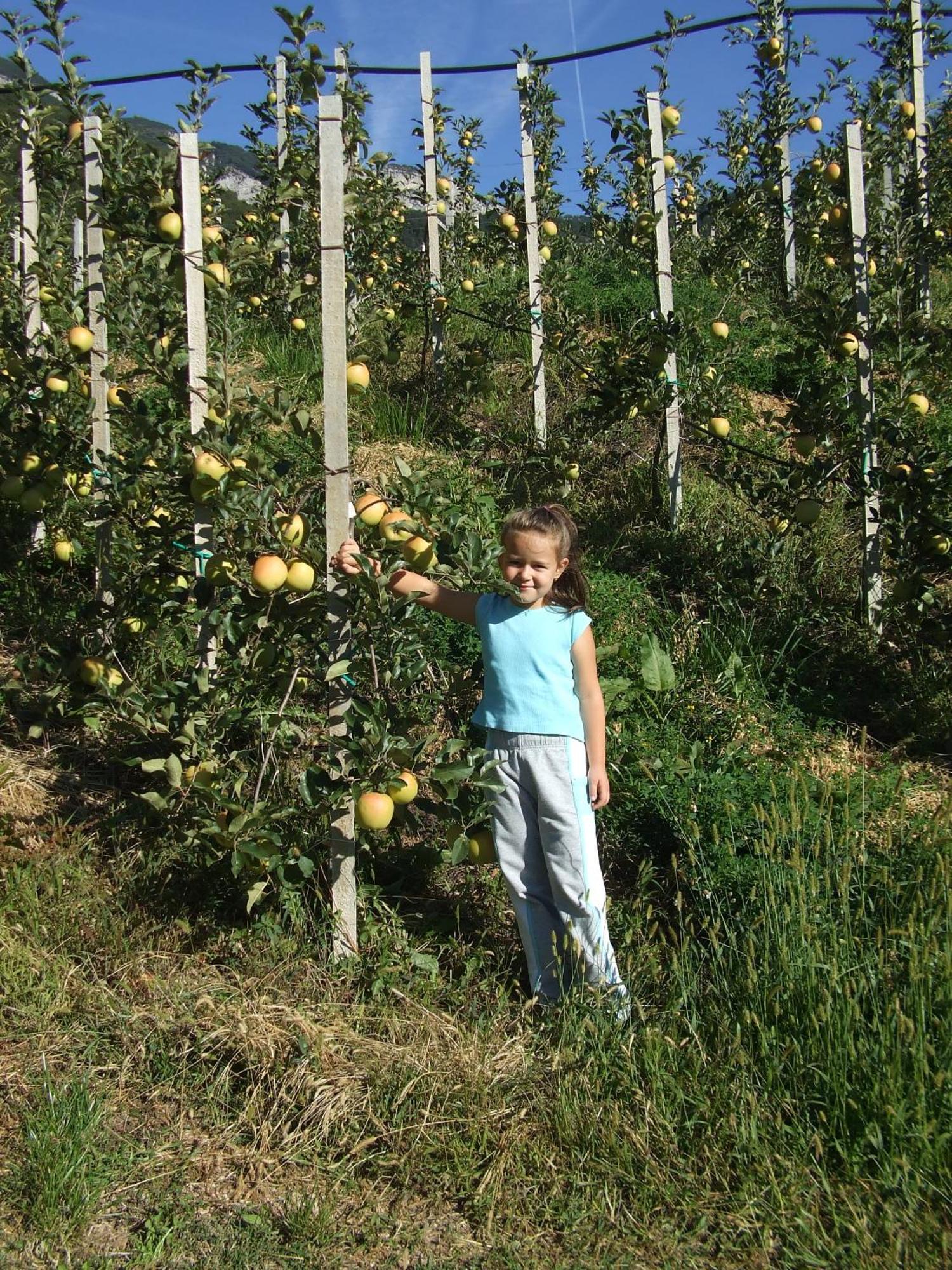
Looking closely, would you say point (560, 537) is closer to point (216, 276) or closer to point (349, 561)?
point (349, 561)

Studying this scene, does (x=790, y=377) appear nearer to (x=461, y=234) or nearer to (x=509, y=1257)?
(x=461, y=234)

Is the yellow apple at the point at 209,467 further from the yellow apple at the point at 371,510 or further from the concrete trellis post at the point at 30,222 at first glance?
the concrete trellis post at the point at 30,222

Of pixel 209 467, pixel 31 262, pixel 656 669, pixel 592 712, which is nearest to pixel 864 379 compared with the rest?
pixel 656 669

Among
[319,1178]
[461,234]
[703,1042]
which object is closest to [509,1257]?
[319,1178]

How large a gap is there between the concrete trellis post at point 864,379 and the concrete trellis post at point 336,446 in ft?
8.78

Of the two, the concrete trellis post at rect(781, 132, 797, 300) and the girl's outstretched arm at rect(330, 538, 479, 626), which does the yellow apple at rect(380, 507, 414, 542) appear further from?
the concrete trellis post at rect(781, 132, 797, 300)

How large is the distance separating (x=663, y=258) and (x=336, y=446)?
347cm

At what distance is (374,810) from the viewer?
231cm

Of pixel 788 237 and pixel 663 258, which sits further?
pixel 788 237

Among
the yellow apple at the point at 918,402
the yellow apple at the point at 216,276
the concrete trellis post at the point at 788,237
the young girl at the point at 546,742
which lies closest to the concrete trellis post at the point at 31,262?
the yellow apple at the point at 216,276

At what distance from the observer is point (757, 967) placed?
2.29 m

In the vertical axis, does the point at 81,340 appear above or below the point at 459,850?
above

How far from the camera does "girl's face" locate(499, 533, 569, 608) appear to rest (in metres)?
2.34

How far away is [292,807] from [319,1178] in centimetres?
90
